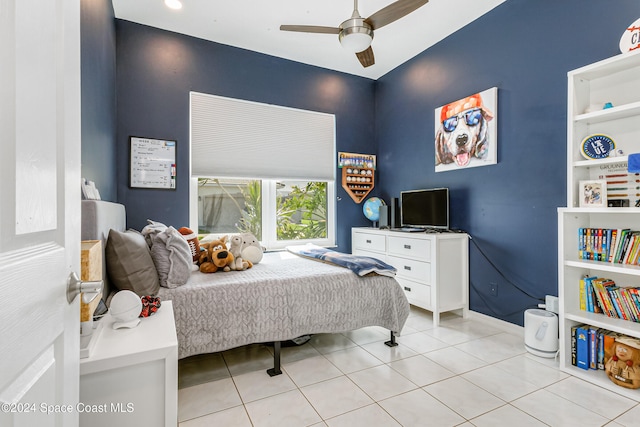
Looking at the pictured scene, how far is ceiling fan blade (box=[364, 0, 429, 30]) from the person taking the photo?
6.92ft

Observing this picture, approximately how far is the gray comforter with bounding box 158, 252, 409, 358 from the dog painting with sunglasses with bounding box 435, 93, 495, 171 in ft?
5.43

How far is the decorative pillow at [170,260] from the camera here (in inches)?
76.6

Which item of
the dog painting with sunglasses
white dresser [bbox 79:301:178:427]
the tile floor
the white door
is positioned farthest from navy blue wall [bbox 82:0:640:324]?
the white door

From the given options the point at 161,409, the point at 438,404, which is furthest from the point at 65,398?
the point at 438,404

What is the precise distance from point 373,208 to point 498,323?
1909 mm

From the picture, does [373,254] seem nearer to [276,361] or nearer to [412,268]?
[412,268]

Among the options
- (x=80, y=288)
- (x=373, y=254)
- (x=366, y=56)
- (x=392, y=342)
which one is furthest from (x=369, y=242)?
(x=80, y=288)

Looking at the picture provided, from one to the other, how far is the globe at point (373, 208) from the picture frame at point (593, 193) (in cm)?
220

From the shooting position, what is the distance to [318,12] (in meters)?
3.03

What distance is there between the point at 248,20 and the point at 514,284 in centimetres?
357

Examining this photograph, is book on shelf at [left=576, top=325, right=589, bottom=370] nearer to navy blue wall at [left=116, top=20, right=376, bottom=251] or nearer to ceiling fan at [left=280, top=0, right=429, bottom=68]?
ceiling fan at [left=280, top=0, right=429, bottom=68]

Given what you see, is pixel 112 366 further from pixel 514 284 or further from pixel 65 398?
pixel 514 284

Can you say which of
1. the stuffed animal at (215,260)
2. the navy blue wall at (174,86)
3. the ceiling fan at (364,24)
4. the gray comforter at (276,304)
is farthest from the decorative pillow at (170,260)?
the ceiling fan at (364,24)

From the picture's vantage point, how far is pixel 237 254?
266 centimetres
